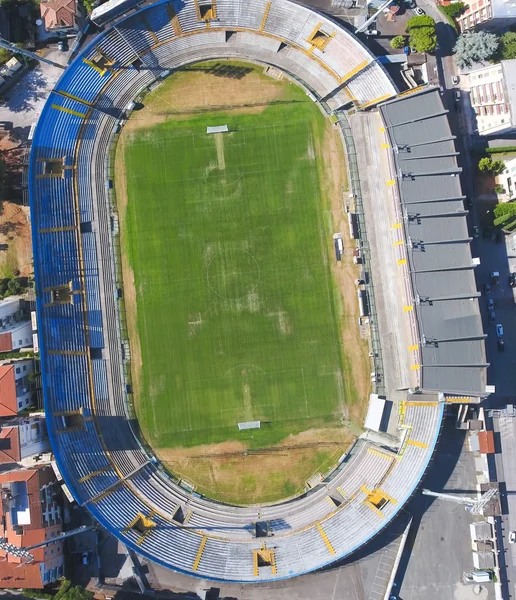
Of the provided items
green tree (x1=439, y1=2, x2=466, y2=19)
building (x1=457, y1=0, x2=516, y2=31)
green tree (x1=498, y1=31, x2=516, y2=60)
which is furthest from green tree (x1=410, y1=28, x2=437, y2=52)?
green tree (x1=498, y1=31, x2=516, y2=60)

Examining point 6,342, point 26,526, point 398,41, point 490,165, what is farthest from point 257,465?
point 398,41

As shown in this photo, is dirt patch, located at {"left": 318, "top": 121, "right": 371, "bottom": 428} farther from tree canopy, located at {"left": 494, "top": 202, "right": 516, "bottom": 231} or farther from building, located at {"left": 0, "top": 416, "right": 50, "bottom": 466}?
building, located at {"left": 0, "top": 416, "right": 50, "bottom": 466}

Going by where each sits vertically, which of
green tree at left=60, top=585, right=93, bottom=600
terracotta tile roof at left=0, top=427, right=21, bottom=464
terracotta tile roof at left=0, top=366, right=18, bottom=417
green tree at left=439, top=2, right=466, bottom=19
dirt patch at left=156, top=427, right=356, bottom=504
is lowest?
green tree at left=60, top=585, right=93, bottom=600

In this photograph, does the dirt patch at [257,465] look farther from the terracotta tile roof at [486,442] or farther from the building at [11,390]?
the building at [11,390]

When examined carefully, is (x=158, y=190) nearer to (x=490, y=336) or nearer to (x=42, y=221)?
(x=42, y=221)

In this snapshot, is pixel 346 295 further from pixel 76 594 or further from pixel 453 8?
pixel 76 594

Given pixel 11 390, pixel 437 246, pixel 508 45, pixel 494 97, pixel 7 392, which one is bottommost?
pixel 7 392
